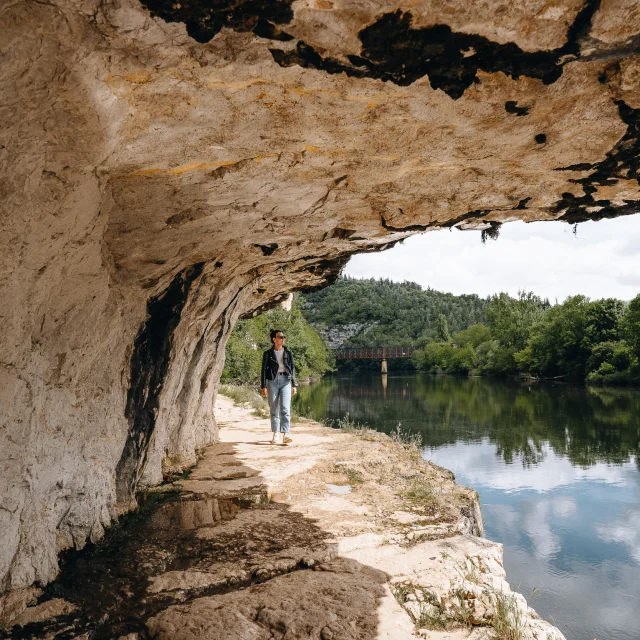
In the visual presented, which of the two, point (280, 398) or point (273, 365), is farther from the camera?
point (280, 398)

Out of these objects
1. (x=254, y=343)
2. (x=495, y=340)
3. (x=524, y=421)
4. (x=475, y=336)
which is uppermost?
(x=475, y=336)

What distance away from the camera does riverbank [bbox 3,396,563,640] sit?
2805 millimetres

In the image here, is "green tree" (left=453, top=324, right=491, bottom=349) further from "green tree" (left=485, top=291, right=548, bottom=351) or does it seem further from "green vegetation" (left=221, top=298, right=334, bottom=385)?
"green vegetation" (left=221, top=298, right=334, bottom=385)

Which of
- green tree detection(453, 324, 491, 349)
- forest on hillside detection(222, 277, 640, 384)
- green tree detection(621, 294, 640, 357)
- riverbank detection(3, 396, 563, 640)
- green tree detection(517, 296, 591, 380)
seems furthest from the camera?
green tree detection(453, 324, 491, 349)

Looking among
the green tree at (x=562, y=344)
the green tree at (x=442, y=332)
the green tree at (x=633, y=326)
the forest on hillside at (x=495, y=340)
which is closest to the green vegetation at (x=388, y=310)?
the forest on hillside at (x=495, y=340)

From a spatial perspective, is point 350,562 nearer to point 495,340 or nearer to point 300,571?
point 300,571

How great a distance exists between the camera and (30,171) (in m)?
2.45

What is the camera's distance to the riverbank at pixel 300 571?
9.20ft

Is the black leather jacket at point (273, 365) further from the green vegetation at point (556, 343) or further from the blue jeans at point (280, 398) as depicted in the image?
the green vegetation at point (556, 343)

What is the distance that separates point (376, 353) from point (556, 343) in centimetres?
3307

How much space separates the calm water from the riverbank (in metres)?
1.48

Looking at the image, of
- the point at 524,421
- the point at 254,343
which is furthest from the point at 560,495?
the point at 254,343

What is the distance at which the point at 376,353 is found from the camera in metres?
76.2

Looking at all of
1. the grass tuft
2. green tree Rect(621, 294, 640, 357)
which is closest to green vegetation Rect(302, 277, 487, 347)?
green tree Rect(621, 294, 640, 357)
